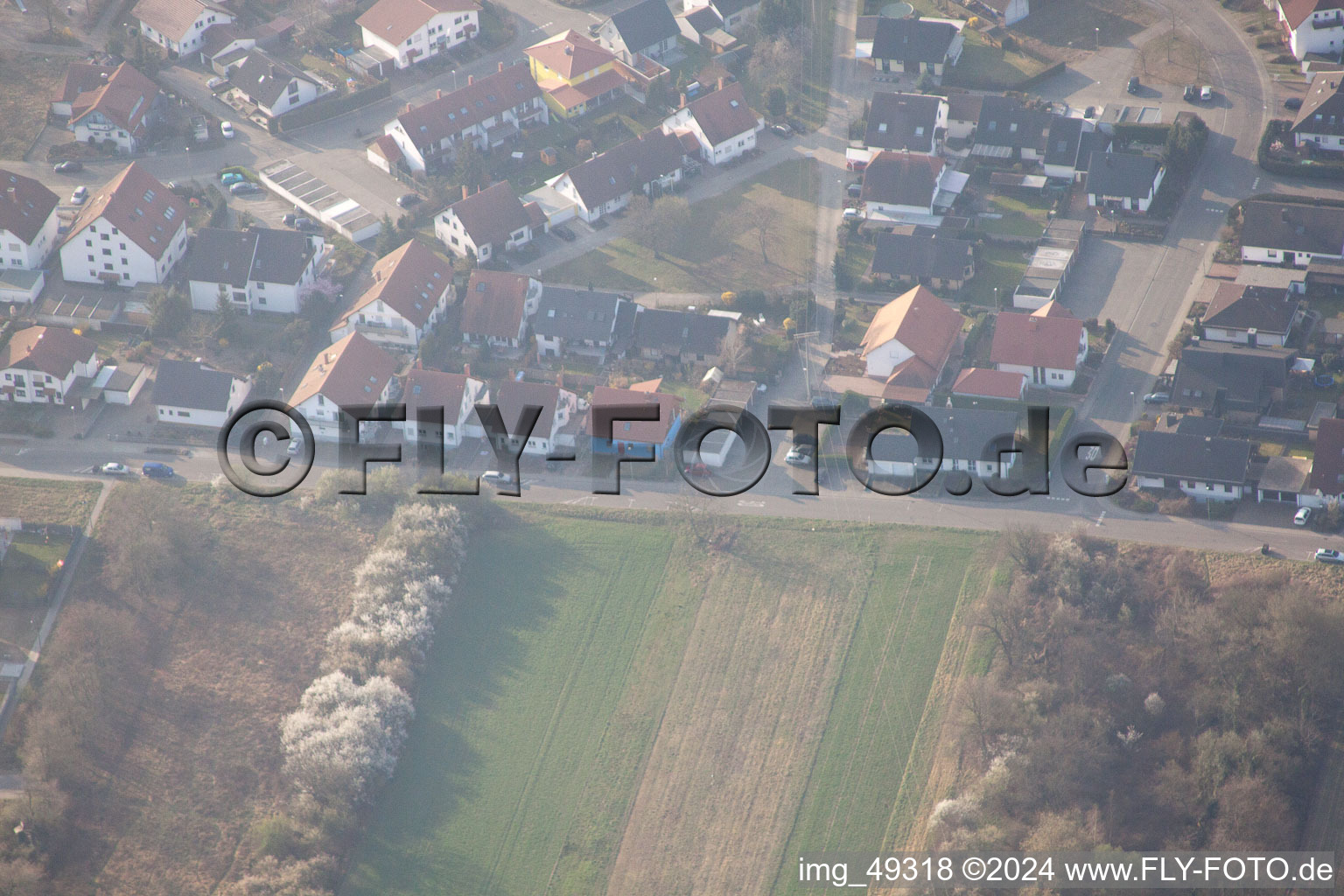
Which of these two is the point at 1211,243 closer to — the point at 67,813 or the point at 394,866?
the point at 394,866

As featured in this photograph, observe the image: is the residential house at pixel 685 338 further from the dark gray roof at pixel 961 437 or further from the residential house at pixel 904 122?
the residential house at pixel 904 122

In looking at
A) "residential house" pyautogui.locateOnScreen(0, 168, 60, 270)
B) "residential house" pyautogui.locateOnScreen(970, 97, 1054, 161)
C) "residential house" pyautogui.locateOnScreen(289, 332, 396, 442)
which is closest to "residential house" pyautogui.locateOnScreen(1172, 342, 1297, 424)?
"residential house" pyautogui.locateOnScreen(970, 97, 1054, 161)

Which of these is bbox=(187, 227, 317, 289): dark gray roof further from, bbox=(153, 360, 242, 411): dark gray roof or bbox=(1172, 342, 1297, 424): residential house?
bbox=(1172, 342, 1297, 424): residential house

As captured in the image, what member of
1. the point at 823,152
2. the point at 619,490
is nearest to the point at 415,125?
the point at 823,152

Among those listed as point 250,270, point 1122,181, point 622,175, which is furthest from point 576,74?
point 1122,181

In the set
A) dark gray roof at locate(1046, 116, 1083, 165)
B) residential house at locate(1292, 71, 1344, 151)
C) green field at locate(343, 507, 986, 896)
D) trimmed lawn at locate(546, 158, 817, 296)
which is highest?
residential house at locate(1292, 71, 1344, 151)

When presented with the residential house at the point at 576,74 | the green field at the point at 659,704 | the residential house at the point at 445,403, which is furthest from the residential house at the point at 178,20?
the green field at the point at 659,704
